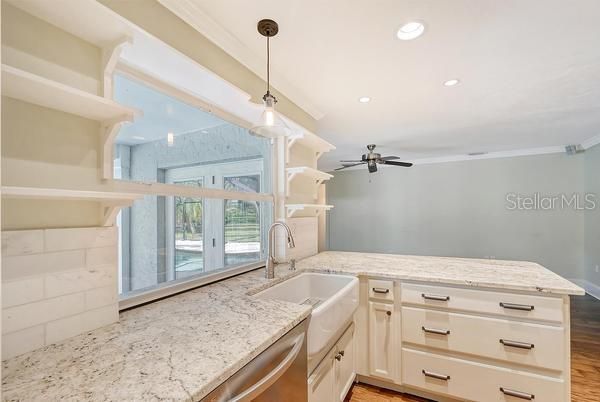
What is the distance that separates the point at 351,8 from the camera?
56.9 inches

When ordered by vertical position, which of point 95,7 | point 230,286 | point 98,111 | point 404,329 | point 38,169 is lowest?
point 404,329

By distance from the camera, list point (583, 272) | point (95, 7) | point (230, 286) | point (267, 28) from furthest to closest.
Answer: point (583, 272), point (230, 286), point (267, 28), point (95, 7)

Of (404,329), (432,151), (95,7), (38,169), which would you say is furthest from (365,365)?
(432,151)

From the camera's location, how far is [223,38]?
5.36 feet

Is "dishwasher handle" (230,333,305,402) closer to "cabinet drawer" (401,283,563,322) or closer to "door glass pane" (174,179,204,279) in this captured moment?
"door glass pane" (174,179,204,279)

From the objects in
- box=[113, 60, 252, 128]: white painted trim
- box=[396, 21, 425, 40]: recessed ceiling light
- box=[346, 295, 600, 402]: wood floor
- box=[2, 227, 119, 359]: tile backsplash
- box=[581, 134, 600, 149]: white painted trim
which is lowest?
box=[346, 295, 600, 402]: wood floor

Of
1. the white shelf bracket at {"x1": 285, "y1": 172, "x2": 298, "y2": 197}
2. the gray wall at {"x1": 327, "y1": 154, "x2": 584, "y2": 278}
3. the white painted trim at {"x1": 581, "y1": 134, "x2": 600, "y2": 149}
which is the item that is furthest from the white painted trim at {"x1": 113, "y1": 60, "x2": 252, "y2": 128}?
the white painted trim at {"x1": 581, "y1": 134, "x2": 600, "y2": 149}

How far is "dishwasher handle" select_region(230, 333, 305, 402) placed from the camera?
2.89ft

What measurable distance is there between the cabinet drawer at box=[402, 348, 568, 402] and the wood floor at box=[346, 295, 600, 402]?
218 mm

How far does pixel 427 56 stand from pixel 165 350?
7.29 ft

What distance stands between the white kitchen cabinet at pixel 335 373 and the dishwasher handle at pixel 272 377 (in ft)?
0.92

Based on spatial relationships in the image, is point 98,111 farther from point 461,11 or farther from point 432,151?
point 432,151

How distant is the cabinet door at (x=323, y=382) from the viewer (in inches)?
52.7

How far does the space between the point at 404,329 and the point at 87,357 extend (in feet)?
5.96
